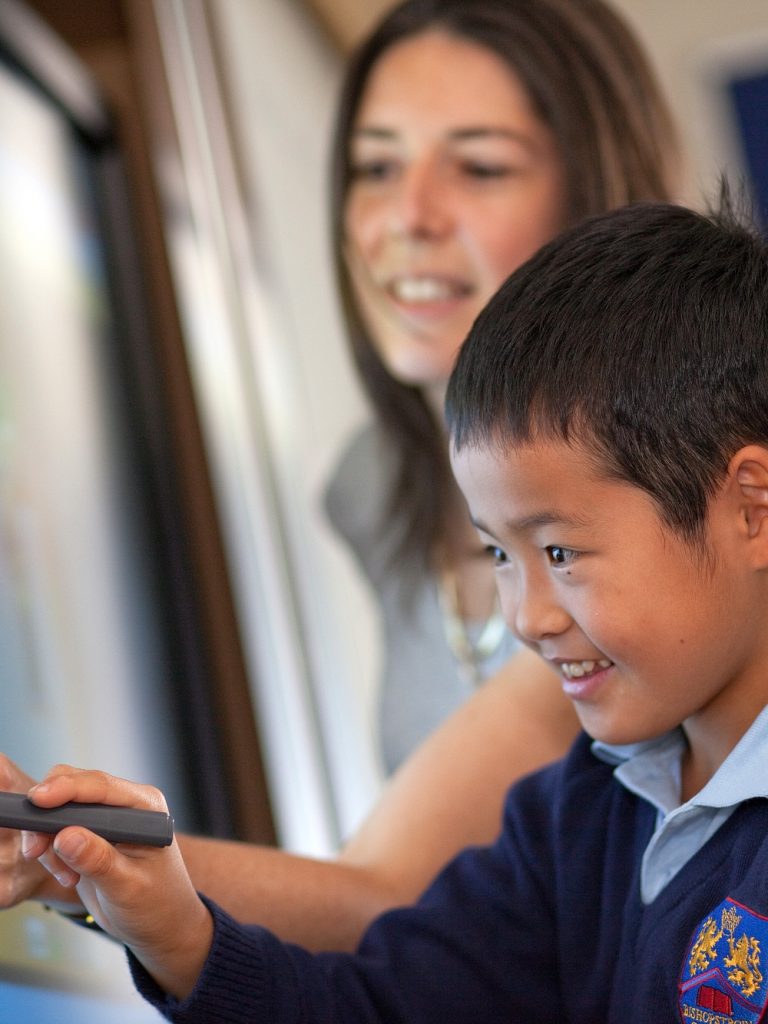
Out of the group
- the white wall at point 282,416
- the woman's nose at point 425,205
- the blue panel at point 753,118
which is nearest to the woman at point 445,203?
the woman's nose at point 425,205

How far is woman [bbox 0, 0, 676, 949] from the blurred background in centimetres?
12

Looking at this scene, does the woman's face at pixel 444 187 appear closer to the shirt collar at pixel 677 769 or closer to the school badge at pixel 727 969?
the shirt collar at pixel 677 769

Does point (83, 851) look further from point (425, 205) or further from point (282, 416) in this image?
point (282, 416)

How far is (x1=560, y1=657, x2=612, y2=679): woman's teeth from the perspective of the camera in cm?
71

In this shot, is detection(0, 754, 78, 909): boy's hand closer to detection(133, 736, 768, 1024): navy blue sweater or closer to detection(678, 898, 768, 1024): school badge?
detection(133, 736, 768, 1024): navy blue sweater

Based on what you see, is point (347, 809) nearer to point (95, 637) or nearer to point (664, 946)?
point (95, 637)

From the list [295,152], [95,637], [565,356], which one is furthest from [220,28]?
[565,356]

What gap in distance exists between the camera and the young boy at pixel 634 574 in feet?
2.24

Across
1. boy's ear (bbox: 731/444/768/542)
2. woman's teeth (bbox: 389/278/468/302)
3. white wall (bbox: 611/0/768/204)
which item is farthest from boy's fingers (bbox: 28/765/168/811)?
white wall (bbox: 611/0/768/204)

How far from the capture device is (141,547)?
1.49 metres

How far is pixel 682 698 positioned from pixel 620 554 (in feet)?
0.29

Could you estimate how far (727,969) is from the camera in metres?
0.66

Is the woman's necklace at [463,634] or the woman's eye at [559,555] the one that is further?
the woman's necklace at [463,634]

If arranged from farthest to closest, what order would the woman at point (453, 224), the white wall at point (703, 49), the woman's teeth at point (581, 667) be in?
the white wall at point (703, 49)
the woman at point (453, 224)
the woman's teeth at point (581, 667)
